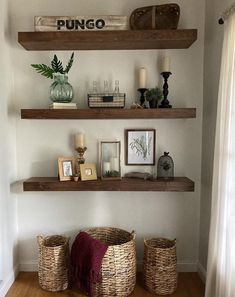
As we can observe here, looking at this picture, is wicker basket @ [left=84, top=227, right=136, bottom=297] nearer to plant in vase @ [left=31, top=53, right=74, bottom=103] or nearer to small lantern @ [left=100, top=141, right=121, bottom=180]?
small lantern @ [left=100, top=141, right=121, bottom=180]

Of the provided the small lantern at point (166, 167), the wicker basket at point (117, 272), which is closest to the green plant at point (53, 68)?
the small lantern at point (166, 167)

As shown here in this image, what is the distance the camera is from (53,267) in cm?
215

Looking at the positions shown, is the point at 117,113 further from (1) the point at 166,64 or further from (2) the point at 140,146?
(1) the point at 166,64

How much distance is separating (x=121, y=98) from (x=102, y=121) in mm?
303

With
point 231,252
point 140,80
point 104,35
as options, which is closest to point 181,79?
point 140,80

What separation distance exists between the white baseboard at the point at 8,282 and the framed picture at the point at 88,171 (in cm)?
103

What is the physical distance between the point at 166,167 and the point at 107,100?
0.76 metres

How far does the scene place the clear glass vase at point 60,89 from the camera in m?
2.20

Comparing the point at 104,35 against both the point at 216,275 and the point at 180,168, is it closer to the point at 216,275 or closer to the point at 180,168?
the point at 180,168

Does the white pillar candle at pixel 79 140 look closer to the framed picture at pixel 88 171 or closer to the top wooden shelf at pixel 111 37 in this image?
the framed picture at pixel 88 171

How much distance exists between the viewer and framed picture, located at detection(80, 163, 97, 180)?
2248mm

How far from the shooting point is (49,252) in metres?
2.14

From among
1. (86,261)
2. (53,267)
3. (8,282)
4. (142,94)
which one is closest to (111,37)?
(142,94)

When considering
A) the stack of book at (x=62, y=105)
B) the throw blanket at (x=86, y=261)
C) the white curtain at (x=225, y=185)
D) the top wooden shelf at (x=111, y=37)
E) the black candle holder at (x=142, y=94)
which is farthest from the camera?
the black candle holder at (x=142, y=94)
